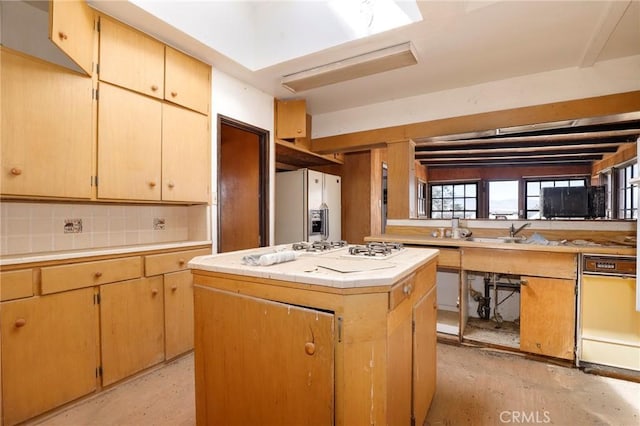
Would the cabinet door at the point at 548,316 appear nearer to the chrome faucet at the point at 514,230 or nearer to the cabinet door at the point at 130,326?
the chrome faucet at the point at 514,230

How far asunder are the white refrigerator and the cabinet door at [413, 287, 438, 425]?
8.56 ft

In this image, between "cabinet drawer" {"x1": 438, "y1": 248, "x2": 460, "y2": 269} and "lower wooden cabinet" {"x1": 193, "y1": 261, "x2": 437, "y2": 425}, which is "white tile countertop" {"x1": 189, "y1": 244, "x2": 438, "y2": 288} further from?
"cabinet drawer" {"x1": 438, "y1": 248, "x2": 460, "y2": 269}

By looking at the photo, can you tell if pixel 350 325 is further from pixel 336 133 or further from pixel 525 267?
pixel 336 133

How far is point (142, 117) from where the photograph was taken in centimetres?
228

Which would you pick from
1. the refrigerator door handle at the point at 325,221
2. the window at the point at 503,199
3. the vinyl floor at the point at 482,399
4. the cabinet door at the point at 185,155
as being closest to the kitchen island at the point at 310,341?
the vinyl floor at the point at 482,399

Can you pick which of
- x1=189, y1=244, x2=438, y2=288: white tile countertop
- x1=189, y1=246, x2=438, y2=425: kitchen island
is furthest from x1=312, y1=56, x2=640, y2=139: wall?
x1=189, y1=246, x2=438, y2=425: kitchen island

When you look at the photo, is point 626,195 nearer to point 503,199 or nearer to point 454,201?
point 503,199

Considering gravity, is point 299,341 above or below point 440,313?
above

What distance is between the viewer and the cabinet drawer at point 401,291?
1.09m

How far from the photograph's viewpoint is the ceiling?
2.05 m

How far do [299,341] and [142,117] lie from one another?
2.06m

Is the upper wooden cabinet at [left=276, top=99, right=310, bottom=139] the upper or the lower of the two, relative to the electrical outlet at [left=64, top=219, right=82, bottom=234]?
upper

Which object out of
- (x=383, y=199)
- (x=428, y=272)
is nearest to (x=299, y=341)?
(x=428, y=272)

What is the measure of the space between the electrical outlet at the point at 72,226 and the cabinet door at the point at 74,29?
40.3 inches
